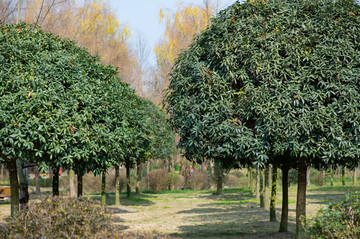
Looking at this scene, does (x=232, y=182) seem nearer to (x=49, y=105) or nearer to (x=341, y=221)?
(x=49, y=105)

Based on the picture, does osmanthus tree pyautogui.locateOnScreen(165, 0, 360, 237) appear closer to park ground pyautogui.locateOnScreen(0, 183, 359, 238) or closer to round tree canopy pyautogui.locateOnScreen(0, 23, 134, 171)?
round tree canopy pyautogui.locateOnScreen(0, 23, 134, 171)

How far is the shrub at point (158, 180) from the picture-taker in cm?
2909

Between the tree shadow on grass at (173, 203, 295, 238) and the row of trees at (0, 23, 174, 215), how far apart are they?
4.15m

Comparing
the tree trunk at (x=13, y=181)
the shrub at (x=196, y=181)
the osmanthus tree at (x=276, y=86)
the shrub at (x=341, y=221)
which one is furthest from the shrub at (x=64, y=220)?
the shrub at (x=196, y=181)

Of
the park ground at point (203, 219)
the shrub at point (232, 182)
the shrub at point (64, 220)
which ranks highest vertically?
the shrub at point (64, 220)

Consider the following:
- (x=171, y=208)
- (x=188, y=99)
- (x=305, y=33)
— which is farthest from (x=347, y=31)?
(x=171, y=208)

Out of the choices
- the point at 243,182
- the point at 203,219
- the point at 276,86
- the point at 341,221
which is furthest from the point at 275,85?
the point at 243,182

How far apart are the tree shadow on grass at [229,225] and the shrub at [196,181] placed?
14.1 meters

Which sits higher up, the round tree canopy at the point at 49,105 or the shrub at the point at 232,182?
the round tree canopy at the point at 49,105

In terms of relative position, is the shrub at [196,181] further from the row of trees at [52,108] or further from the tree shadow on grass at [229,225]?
the row of trees at [52,108]

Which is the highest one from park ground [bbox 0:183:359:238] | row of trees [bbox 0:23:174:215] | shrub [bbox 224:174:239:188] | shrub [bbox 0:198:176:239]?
row of trees [bbox 0:23:174:215]

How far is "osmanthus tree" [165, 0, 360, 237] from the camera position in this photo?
25.3 feet

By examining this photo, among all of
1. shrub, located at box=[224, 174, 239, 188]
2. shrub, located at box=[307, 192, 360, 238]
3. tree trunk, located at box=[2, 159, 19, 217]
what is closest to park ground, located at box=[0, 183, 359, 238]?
tree trunk, located at box=[2, 159, 19, 217]

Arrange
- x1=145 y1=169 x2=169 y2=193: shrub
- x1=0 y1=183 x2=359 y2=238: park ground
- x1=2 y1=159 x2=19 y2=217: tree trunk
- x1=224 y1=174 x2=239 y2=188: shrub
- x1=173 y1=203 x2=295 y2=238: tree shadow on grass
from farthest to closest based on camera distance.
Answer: x1=224 y1=174 x2=239 y2=188: shrub → x1=145 y1=169 x2=169 y2=193: shrub → x1=0 y1=183 x2=359 y2=238: park ground → x1=173 y1=203 x2=295 y2=238: tree shadow on grass → x1=2 y1=159 x2=19 y2=217: tree trunk
